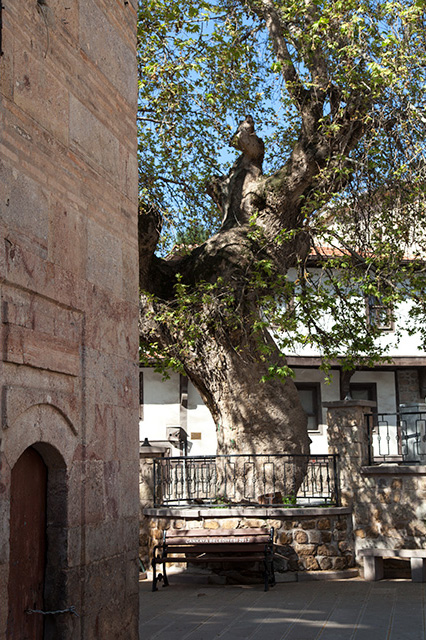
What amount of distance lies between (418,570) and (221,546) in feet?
8.33

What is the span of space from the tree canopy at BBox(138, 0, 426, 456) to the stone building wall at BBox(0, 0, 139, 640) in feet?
14.2

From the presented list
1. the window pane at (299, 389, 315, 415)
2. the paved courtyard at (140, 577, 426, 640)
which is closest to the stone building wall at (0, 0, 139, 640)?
the paved courtyard at (140, 577, 426, 640)

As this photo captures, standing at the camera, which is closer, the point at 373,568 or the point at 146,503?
the point at 373,568

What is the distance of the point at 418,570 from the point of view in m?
9.68

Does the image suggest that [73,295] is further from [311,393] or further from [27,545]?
[311,393]

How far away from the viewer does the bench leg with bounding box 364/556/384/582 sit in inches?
392

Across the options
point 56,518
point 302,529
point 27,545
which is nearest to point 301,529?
point 302,529

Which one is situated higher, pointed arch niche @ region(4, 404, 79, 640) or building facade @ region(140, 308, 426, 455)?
building facade @ region(140, 308, 426, 455)

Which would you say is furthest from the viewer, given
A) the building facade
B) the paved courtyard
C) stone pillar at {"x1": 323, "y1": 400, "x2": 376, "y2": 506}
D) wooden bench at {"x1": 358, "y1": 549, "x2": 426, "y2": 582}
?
the building facade

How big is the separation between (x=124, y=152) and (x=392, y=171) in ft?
19.4

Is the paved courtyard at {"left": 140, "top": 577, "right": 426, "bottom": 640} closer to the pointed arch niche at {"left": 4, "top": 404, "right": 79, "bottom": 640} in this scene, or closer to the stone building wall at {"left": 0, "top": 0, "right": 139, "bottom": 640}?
the stone building wall at {"left": 0, "top": 0, "right": 139, "bottom": 640}

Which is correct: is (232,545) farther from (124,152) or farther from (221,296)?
(124,152)

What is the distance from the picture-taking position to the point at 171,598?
8977mm

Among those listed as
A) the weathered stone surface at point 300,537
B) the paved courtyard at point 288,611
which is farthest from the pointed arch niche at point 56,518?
the weathered stone surface at point 300,537
